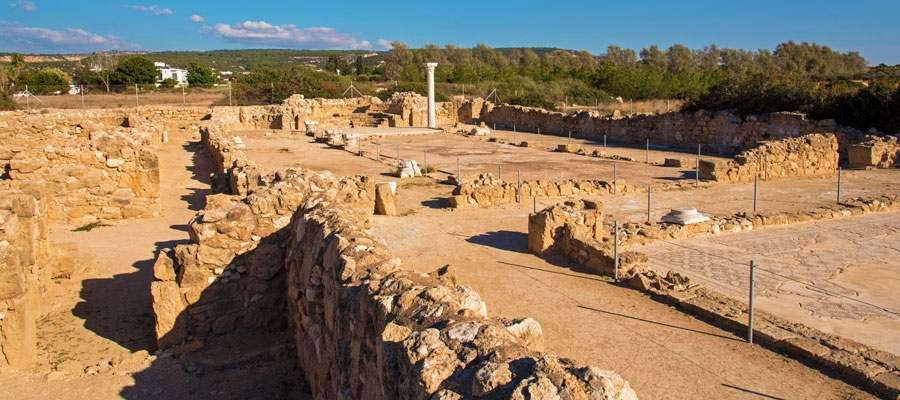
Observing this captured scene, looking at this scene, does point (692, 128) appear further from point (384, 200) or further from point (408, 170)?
point (384, 200)

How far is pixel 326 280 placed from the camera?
600 cm

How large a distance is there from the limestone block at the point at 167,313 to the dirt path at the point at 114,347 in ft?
0.78

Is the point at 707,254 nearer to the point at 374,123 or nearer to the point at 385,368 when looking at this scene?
the point at 385,368

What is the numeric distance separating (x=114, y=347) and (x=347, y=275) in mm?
4084

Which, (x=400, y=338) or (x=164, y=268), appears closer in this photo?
(x=400, y=338)

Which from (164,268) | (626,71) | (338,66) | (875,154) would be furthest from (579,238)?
(338,66)

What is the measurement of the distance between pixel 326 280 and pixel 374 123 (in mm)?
37506

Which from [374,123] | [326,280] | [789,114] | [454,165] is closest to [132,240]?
[326,280]

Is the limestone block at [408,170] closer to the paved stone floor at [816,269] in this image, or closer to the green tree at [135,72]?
the paved stone floor at [816,269]

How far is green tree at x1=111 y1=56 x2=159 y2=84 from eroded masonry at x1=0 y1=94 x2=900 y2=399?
42303 mm

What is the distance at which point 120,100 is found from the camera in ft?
149

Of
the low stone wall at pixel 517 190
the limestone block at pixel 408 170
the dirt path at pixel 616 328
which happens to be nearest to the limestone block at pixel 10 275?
the dirt path at pixel 616 328

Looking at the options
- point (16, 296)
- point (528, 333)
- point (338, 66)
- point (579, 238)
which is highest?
point (338, 66)

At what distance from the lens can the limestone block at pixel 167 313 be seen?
24.6 ft
